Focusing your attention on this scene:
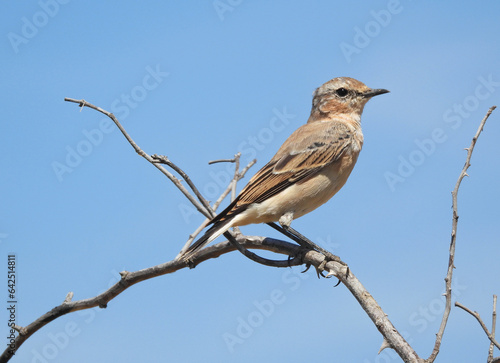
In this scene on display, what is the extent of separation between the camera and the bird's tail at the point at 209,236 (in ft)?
20.9

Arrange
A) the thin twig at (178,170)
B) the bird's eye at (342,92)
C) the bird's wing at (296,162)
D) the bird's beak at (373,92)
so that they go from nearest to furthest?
the thin twig at (178,170) → the bird's wing at (296,162) → the bird's beak at (373,92) → the bird's eye at (342,92)

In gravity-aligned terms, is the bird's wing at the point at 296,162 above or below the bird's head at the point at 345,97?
below

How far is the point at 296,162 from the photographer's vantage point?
7715 millimetres

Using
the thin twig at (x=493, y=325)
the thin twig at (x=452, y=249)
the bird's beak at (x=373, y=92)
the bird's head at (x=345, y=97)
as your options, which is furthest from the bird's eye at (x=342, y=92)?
the thin twig at (x=493, y=325)

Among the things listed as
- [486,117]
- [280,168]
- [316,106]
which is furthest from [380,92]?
[486,117]

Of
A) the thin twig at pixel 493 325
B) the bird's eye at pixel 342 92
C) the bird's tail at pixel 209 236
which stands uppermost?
the bird's eye at pixel 342 92

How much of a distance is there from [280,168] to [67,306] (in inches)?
129

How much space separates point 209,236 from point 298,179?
5.22 ft

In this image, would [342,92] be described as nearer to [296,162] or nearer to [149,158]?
[296,162]

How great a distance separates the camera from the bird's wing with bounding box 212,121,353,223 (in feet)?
24.1

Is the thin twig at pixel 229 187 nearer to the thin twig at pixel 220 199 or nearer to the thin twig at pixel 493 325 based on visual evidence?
the thin twig at pixel 220 199

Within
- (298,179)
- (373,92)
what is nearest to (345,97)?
(373,92)

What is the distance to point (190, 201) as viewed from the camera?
5.99m

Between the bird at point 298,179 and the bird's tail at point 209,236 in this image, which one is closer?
the bird's tail at point 209,236
